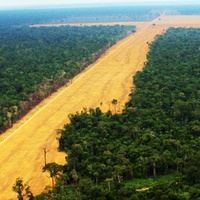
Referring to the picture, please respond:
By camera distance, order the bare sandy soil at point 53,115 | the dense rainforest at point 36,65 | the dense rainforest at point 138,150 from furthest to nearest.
Answer: the dense rainforest at point 36,65 < the bare sandy soil at point 53,115 < the dense rainforest at point 138,150

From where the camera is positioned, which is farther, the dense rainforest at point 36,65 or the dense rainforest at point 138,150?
the dense rainforest at point 36,65

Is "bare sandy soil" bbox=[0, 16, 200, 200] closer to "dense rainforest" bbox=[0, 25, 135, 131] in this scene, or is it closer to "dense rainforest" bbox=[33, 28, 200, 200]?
"dense rainforest" bbox=[0, 25, 135, 131]

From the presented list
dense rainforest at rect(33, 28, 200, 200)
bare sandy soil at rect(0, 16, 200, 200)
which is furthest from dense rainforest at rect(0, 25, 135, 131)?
dense rainforest at rect(33, 28, 200, 200)

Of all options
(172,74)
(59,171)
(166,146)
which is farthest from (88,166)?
(172,74)

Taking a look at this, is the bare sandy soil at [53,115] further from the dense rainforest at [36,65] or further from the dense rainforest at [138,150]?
the dense rainforest at [138,150]

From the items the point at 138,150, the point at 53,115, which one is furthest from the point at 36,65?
the point at 138,150

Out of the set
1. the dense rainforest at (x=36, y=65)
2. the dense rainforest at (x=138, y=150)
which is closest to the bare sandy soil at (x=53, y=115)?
the dense rainforest at (x=36, y=65)

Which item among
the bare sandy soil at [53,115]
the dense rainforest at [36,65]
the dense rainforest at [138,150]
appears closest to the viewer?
the dense rainforest at [138,150]
